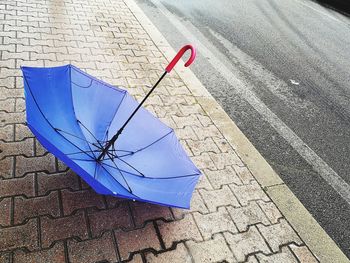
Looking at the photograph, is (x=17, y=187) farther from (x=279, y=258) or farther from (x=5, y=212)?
(x=279, y=258)

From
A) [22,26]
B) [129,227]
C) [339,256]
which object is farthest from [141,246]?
[22,26]

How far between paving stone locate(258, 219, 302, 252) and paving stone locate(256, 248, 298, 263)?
6cm

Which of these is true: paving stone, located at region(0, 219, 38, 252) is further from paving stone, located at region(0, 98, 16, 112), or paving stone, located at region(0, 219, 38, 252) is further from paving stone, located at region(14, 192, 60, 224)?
paving stone, located at region(0, 98, 16, 112)

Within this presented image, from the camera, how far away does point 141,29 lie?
6438mm

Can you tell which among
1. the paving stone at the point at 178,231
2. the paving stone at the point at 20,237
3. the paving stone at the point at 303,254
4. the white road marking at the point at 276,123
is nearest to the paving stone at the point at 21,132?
the paving stone at the point at 20,237

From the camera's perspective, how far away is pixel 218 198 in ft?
10.8

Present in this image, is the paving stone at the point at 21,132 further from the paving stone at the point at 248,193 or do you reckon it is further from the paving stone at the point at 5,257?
the paving stone at the point at 248,193

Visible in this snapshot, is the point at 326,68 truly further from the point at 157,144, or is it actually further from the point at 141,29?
the point at 157,144

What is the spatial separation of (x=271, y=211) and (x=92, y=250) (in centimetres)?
178

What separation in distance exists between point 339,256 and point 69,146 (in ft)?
8.50

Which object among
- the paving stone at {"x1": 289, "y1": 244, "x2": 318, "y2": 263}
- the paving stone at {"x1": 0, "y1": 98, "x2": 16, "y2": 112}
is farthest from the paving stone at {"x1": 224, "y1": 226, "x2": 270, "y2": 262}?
the paving stone at {"x1": 0, "y1": 98, "x2": 16, "y2": 112}

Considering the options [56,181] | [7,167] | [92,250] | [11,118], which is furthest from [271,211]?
[11,118]

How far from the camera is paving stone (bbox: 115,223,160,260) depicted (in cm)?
263

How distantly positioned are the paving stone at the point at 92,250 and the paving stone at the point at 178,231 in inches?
17.6
